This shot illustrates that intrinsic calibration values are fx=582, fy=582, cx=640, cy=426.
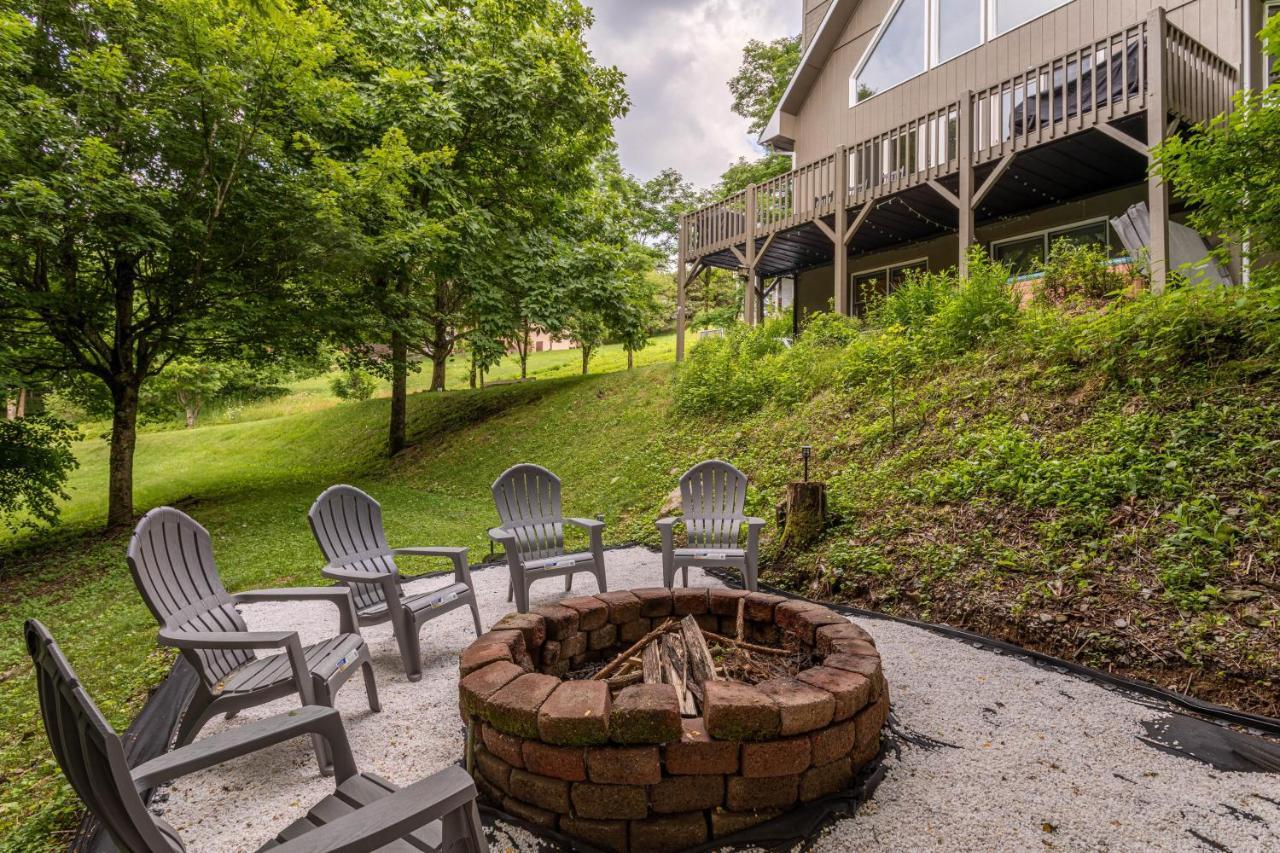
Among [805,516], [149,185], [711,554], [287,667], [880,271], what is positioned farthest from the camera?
[880,271]

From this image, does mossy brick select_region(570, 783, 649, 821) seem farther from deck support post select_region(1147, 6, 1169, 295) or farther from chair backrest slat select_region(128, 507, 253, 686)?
deck support post select_region(1147, 6, 1169, 295)

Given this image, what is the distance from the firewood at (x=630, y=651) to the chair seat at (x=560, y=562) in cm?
107

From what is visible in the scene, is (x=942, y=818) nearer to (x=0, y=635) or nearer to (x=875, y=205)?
(x=0, y=635)

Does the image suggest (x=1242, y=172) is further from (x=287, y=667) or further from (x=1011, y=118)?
(x=287, y=667)

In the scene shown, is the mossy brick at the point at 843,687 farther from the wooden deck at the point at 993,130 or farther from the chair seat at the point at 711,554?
the wooden deck at the point at 993,130

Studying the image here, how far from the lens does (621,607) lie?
9.27ft

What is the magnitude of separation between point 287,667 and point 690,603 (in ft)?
5.73

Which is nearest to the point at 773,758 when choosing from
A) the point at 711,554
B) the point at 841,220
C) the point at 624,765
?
the point at 624,765

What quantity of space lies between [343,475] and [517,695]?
31.2 ft

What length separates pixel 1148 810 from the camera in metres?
1.81

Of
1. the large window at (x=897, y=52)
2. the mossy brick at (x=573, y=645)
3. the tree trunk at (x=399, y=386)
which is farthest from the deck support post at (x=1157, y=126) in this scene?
the tree trunk at (x=399, y=386)

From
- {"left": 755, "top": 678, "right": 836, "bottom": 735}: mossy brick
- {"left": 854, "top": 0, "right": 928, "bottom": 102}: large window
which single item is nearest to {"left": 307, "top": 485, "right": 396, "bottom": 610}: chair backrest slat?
{"left": 755, "top": 678, "right": 836, "bottom": 735}: mossy brick

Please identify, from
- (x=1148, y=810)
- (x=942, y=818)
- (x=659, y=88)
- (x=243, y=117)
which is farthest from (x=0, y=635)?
(x=659, y=88)

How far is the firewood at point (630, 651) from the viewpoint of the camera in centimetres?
245
